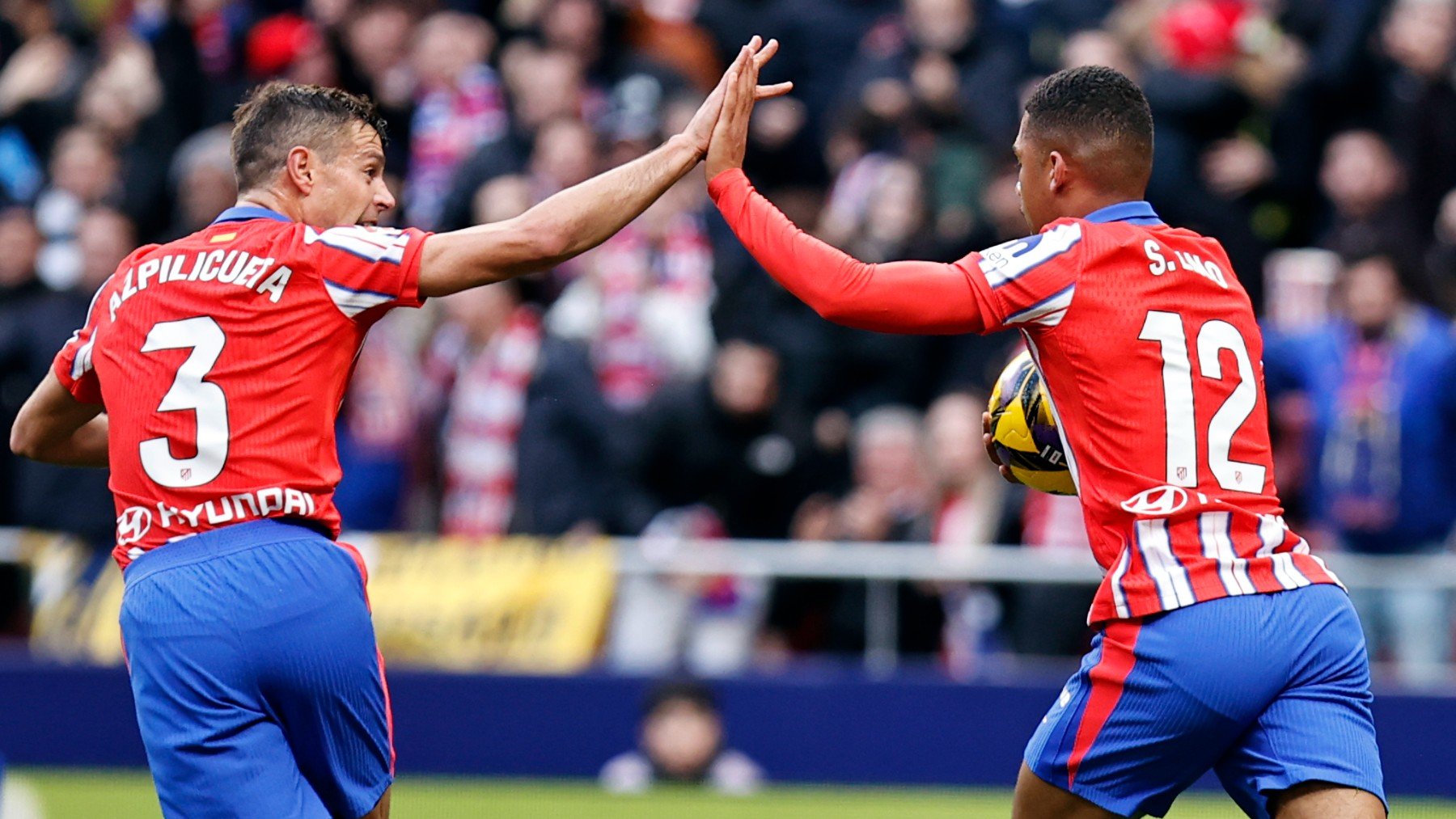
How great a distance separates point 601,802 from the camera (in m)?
9.71

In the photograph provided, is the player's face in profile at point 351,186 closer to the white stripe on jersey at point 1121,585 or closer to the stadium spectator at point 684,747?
the white stripe on jersey at point 1121,585

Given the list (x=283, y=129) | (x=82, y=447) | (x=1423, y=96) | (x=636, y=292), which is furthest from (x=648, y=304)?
(x=283, y=129)

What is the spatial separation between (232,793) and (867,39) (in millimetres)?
8606

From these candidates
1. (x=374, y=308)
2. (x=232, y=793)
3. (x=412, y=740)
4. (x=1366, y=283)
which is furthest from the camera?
(x=412, y=740)

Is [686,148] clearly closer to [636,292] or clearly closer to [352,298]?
[352,298]

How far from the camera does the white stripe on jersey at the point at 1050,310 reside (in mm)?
4711

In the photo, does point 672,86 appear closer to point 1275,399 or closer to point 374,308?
point 1275,399

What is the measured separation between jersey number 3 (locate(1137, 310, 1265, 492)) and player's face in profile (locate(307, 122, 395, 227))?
1943 mm

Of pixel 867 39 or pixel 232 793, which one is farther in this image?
pixel 867 39

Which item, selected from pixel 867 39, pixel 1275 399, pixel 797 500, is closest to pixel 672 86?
pixel 867 39

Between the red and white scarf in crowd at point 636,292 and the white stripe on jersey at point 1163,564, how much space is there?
6.00m

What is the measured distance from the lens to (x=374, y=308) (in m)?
4.81

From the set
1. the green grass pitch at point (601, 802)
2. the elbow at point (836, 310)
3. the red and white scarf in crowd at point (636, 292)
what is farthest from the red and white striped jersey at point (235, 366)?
the red and white scarf in crowd at point (636, 292)

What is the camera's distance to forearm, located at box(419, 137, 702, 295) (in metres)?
4.79
